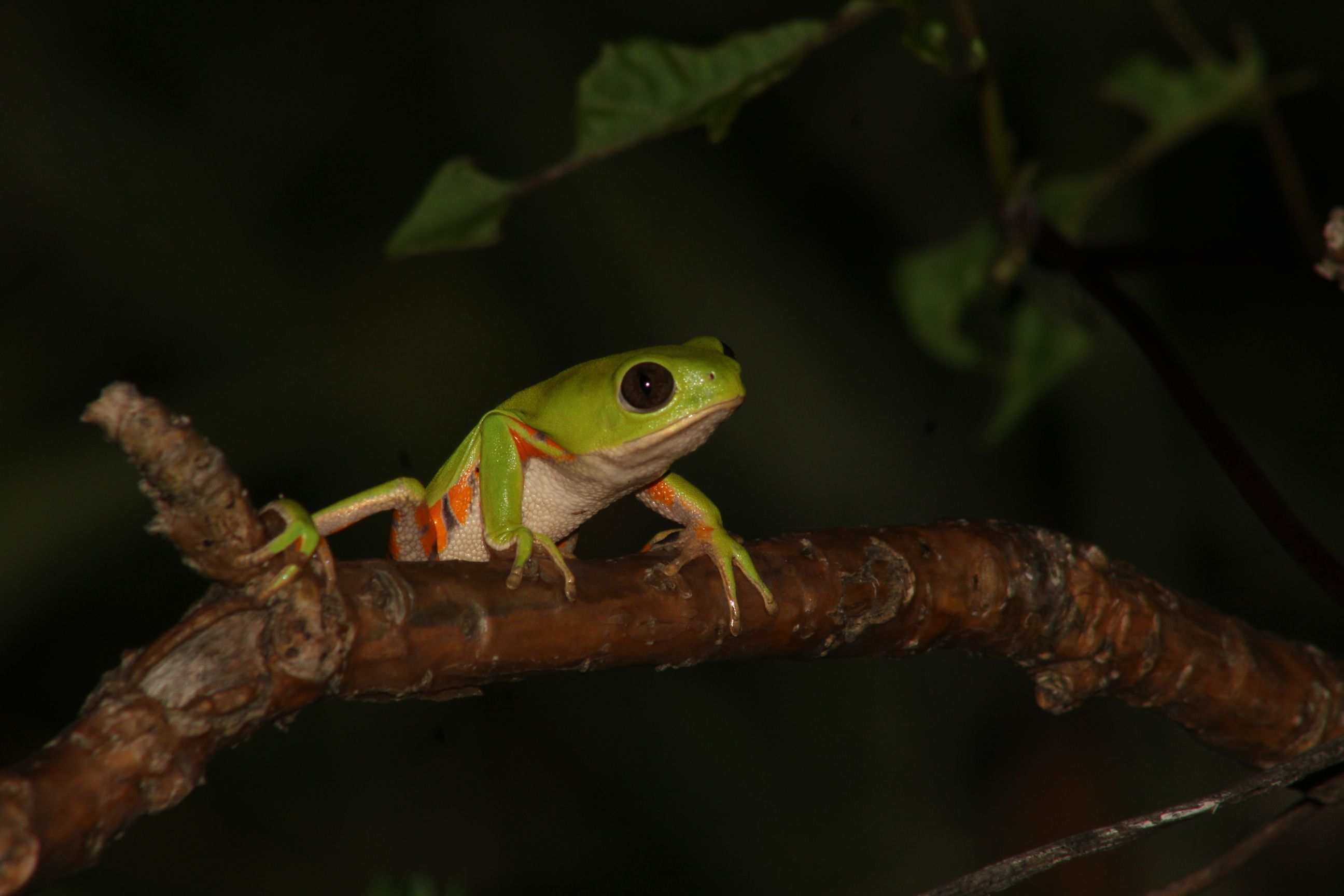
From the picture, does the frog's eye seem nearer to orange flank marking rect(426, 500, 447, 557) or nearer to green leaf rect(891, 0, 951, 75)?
orange flank marking rect(426, 500, 447, 557)

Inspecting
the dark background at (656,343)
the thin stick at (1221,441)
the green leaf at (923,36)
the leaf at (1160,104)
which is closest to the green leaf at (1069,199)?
the leaf at (1160,104)

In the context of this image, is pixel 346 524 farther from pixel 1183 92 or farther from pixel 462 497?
pixel 1183 92

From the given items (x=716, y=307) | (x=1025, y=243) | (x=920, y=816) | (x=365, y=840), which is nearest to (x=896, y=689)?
(x=920, y=816)

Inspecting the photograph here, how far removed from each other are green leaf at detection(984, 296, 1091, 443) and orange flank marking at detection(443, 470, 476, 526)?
4.07 feet

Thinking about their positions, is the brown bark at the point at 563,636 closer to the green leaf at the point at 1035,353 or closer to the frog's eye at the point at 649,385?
the frog's eye at the point at 649,385

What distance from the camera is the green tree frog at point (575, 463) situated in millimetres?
2070

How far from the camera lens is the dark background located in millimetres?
4074

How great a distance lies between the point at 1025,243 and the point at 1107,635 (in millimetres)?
847

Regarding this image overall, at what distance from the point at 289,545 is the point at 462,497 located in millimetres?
928

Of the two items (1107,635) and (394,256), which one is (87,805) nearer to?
(394,256)

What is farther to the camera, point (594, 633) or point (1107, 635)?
point (1107, 635)

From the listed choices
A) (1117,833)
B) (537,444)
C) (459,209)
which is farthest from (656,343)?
(1117,833)

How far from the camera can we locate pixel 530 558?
171cm

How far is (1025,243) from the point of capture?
7.70ft
